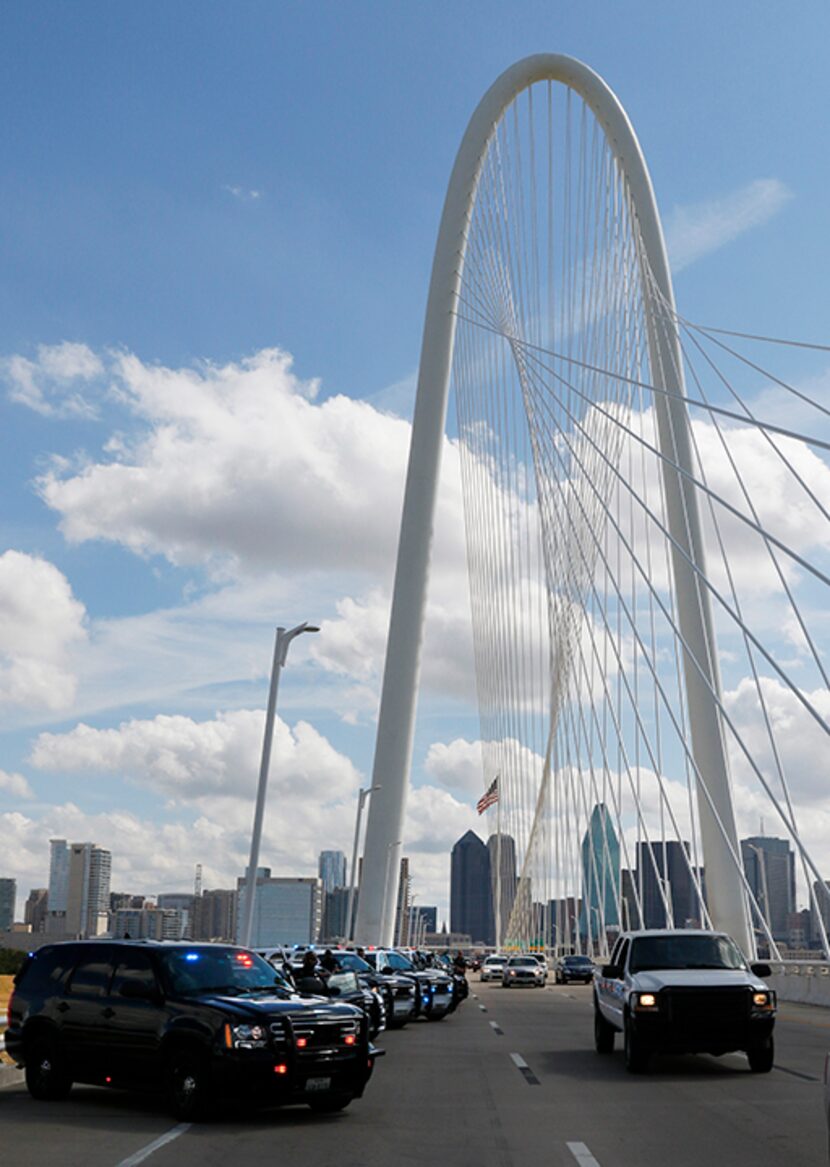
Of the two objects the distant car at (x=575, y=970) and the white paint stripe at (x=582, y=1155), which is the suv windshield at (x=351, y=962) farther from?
the distant car at (x=575, y=970)

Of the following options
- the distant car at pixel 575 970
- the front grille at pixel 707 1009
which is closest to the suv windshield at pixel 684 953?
the front grille at pixel 707 1009

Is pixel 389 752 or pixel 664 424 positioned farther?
pixel 389 752

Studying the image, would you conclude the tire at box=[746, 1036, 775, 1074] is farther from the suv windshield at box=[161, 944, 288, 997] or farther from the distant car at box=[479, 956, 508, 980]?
the distant car at box=[479, 956, 508, 980]

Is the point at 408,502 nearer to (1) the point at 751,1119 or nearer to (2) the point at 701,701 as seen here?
(2) the point at 701,701

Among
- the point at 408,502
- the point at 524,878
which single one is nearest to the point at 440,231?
the point at 408,502

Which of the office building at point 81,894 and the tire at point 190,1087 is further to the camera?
the office building at point 81,894

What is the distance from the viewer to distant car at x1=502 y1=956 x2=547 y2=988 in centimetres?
5588

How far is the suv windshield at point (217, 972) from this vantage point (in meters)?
13.9

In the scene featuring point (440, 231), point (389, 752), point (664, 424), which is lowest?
point (389, 752)

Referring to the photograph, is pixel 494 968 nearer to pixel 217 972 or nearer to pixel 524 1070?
pixel 524 1070

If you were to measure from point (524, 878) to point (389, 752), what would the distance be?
50936mm

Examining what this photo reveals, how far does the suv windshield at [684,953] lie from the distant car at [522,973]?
37270mm

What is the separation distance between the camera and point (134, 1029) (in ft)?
44.9

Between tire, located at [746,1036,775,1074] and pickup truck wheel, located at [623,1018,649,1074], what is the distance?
1227mm
